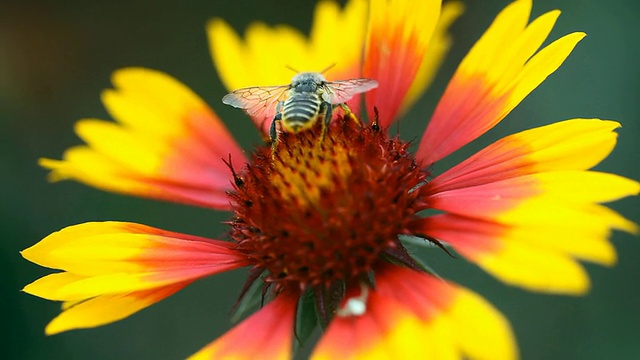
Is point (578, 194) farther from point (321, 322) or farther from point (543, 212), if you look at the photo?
point (321, 322)

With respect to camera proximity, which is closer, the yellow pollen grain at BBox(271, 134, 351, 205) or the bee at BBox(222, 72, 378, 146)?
the yellow pollen grain at BBox(271, 134, 351, 205)

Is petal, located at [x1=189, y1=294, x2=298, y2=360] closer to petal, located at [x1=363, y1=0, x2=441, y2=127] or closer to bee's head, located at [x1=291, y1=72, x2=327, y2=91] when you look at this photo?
bee's head, located at [x1=291, y1=72, x2=327, y2=91]

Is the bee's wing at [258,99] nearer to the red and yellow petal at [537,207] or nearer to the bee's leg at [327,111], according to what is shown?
the bee's leg at [327,111]

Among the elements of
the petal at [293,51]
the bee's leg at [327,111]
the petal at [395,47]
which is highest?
the petal at [293,51]

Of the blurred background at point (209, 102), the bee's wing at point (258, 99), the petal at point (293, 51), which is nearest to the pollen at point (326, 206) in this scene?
the bee's wing at point (258, 99)

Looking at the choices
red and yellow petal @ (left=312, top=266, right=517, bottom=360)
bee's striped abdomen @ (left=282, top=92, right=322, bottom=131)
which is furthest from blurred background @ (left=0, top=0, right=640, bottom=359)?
red and yellow petal @ (left=312, top=266, right=517, bottom=360)
